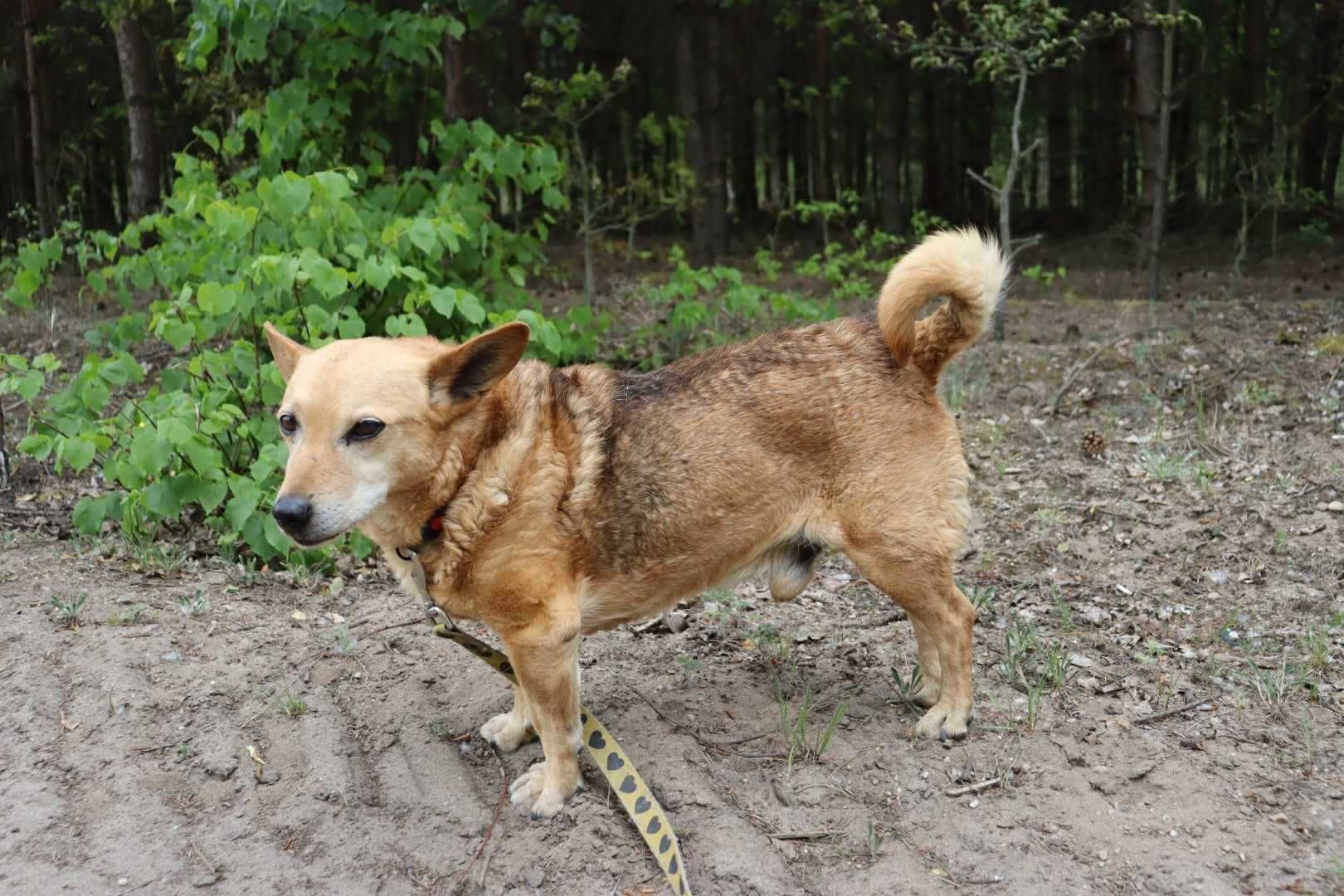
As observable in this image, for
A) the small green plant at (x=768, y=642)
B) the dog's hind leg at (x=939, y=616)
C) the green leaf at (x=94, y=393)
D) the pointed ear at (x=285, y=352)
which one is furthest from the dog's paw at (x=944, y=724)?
the green leaf at (x=94, y=393)

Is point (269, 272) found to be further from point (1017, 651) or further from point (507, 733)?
point (1017, 651)

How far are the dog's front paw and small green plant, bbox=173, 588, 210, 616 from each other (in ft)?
6.25

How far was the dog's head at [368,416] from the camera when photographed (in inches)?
115

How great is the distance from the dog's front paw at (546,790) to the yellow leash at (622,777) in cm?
12

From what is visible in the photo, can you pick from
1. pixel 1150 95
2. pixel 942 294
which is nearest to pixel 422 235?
pixel 942 294

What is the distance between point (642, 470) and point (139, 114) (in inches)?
460

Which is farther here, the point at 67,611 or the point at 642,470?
the point at 67,611

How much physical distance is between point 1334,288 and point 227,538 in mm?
12444

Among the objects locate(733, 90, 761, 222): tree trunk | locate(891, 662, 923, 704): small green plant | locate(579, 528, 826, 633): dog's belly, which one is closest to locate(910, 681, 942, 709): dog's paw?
locate(891, 662, 923, 704): small green plant

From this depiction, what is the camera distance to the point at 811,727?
12.9 ft

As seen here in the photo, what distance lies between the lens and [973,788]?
348 centimetres

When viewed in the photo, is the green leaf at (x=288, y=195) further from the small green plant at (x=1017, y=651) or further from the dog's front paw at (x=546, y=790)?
the small green plant at (x=1017, y=651)

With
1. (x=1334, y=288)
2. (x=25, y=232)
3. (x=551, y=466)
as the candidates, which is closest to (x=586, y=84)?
(x=551, y=466)

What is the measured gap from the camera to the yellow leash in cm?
313
